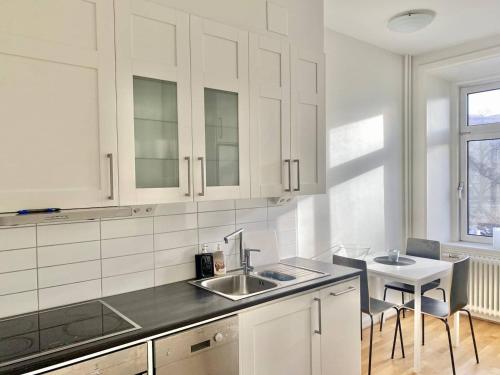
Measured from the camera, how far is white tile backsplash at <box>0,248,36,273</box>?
1.66m

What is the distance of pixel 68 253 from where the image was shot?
6.00 ft

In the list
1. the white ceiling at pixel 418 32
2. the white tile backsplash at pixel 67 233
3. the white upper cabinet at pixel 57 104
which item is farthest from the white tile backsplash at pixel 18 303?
the white ceiling at pixel 418 32

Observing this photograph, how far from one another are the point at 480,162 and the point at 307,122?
104 inches

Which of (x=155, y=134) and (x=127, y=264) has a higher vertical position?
(x=155, y=134)

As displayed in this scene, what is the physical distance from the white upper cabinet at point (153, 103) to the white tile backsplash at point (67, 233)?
339 mm

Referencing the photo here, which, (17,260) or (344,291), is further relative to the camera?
(344,291)

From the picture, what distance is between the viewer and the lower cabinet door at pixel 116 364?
1345 millimetres

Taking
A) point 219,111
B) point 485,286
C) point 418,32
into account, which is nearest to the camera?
point 219,111

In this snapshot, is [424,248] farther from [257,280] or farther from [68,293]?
[68,293]

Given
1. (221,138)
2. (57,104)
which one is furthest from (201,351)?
(57,104)

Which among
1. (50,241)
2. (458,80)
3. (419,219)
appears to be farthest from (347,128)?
(50,241)

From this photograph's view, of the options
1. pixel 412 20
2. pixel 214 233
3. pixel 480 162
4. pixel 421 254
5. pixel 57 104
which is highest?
pixel 412 20

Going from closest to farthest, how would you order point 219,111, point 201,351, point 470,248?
point 201,351
point 219,111
point 470,248

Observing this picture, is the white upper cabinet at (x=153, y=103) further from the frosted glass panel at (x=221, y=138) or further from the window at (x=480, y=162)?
the window at (x=480, y=162)
